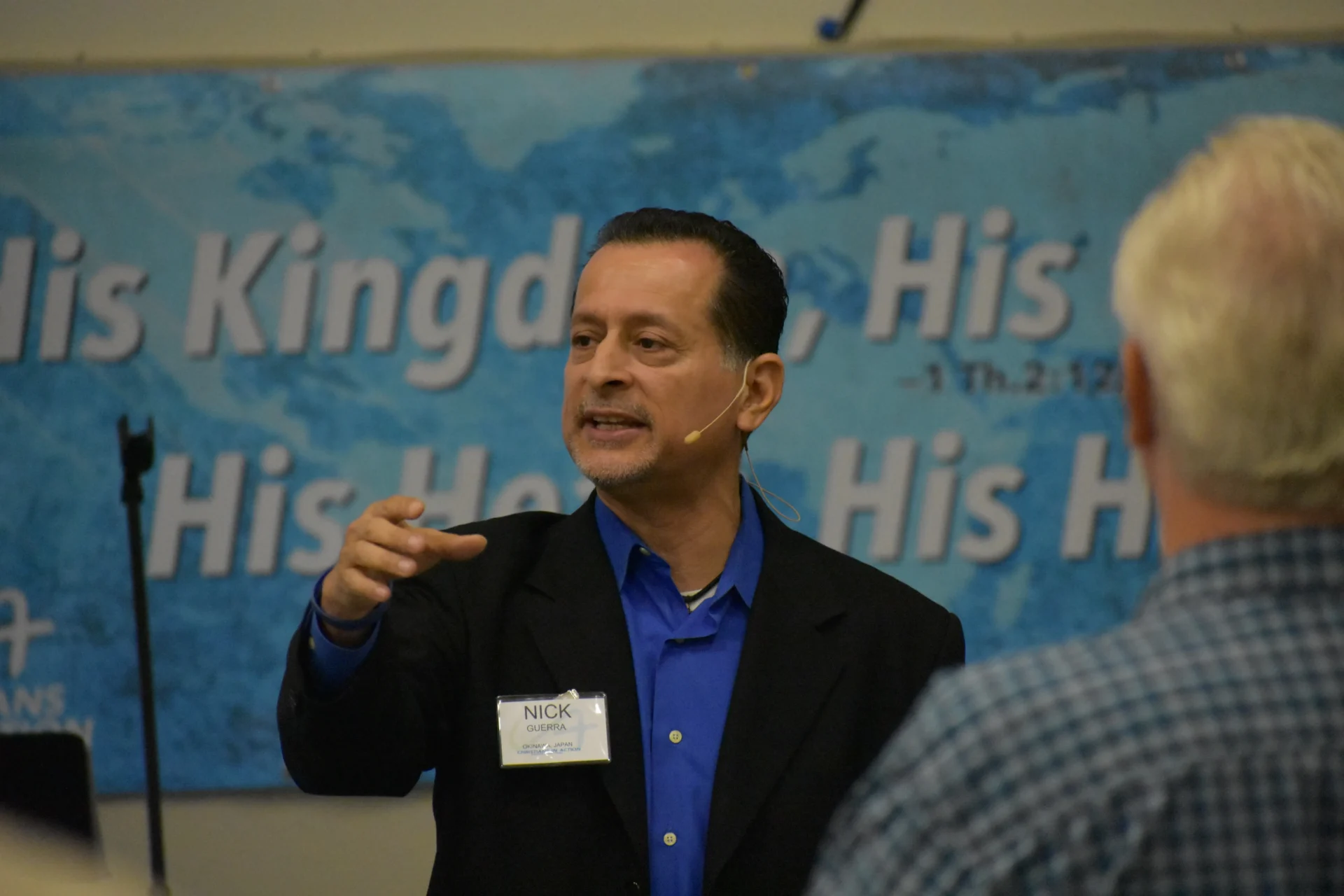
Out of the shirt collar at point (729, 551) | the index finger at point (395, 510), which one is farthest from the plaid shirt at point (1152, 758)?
the shirt collar at point (729, 551)

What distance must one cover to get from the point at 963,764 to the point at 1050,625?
2.84 m

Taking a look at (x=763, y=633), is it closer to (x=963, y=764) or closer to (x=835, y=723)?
(x=835, y=723)

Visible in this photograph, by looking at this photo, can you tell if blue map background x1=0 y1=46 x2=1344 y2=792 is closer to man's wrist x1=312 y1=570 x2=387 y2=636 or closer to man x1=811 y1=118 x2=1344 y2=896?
man's wrist x1=312 y1=570 x2=387 y2=636

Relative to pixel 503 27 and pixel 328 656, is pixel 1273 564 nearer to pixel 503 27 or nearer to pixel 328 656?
pixel 328 656

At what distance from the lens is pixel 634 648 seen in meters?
1.92

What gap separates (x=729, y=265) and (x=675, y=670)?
0.66m

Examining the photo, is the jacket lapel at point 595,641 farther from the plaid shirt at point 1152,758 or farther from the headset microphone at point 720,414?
the plaid shirt at point 1152,758

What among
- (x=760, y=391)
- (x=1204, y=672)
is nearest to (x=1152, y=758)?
(x=1204, y=672)

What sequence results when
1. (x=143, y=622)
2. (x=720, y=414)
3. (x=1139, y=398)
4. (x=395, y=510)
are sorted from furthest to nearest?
1. (x=143, y=622)
2. (x=720, y=414)
3. (x=395, y=510)
4. (x=1139, y=398)

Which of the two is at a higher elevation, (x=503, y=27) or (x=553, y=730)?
(x=503, y=27)

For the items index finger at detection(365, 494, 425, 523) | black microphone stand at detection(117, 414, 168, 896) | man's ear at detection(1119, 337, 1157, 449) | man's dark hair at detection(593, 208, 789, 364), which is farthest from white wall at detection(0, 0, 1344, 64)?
man's ear at detection(1119, 337, 1157, 449)

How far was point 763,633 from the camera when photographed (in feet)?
6.32

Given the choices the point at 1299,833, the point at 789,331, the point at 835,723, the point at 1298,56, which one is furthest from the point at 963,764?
the point at 1298,56

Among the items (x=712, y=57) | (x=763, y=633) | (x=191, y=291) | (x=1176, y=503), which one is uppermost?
(x=712, y=57)
